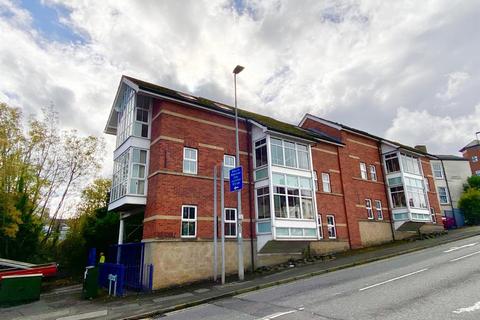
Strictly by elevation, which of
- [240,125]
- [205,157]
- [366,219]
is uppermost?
[240,125]

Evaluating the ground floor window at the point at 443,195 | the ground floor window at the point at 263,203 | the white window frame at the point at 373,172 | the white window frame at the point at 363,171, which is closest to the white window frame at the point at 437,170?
the ground floor window at the point at 443,195

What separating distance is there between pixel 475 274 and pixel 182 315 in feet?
31.5

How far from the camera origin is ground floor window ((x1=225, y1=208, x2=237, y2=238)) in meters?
16.9

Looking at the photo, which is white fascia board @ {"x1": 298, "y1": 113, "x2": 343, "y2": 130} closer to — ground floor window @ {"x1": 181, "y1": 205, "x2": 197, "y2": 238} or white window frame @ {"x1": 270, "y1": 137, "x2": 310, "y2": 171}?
white window frame @ {"x1": 270, "y1": 137, "x2": 310, "y2": 171}

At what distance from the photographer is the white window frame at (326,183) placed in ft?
74.1

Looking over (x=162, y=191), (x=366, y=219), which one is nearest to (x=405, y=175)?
(x=366, y=219)

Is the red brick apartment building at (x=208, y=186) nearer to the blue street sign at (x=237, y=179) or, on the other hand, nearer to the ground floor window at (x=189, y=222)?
the ground floor window at (x=189, y=222)

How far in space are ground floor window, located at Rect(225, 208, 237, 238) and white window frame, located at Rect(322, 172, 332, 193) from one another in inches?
328

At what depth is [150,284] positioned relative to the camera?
13.4m

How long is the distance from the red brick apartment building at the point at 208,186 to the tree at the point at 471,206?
19.1 meters

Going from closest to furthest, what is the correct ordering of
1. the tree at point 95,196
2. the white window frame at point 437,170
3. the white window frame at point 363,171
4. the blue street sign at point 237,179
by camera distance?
the blue street sign at point 237,179, the white window frame at point 363,171, the tree at point 95,196, the white window frame at point 437,170

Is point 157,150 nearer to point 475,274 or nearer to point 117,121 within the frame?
point 117,121

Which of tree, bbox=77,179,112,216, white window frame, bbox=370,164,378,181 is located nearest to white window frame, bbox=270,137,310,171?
white window frame, bbox=370,164,378,181

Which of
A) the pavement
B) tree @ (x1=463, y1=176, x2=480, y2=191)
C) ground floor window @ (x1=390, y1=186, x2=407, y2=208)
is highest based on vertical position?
tree @ (x1=463, y1=176, x2=480, y2=191)
